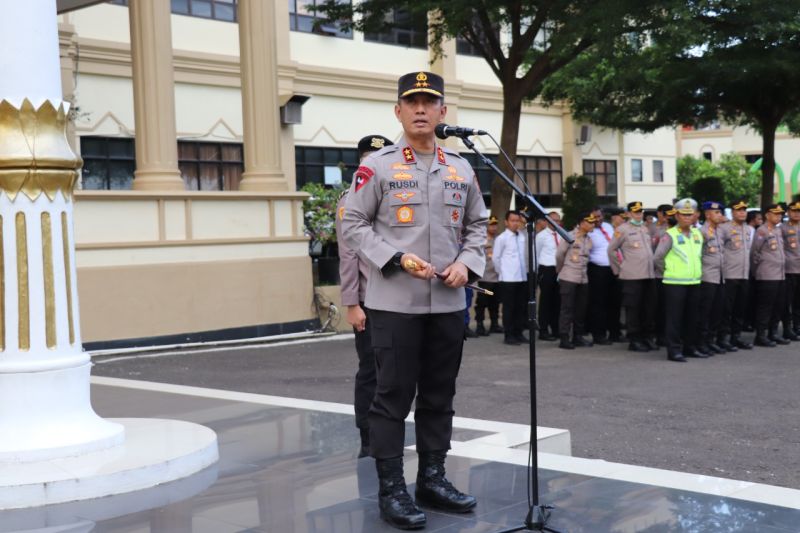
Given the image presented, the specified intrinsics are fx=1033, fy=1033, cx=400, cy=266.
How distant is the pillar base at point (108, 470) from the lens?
211 inches

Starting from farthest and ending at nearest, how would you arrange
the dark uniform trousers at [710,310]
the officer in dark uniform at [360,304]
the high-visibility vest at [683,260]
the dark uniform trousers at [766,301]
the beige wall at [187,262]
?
the dark uniform trousers at [766,301], the beige wall at [187,262], the dark uniform trousers at [710,310], the high-visibility vest at [683,260], the officer in dark uniform at [360,304]

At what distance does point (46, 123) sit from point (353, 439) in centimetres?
280

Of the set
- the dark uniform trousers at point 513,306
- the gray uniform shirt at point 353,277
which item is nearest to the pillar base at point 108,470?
the gray uniform shirt at point 353,277

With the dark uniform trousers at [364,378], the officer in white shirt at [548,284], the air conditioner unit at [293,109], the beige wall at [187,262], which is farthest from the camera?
the air conditioner unit at [293,109]

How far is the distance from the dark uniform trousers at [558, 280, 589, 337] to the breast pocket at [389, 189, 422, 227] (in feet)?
31.5

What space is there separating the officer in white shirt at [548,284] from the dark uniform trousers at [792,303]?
3264mm

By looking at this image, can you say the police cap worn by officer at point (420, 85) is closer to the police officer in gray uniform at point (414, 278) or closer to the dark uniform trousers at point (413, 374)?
the police officer in gray uniform at point (414, 278)

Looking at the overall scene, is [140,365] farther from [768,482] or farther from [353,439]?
[768,482]

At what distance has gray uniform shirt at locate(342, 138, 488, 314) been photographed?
497cm

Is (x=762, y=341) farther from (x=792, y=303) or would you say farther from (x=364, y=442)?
(x=364, y=442)

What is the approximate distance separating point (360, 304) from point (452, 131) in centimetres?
138

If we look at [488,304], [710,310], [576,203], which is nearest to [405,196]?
[710,310]

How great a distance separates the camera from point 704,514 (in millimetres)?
4992

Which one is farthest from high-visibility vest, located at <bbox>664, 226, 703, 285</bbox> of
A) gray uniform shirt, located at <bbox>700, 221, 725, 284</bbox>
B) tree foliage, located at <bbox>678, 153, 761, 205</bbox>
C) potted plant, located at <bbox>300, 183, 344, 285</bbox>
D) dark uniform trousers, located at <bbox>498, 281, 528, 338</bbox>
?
tree foliage, located at <bbox>678, 153, 761, 205</bbox>
